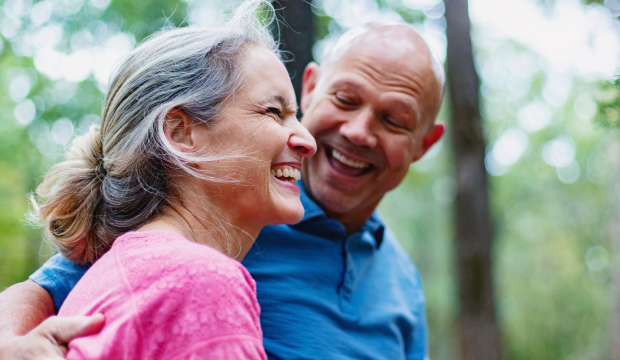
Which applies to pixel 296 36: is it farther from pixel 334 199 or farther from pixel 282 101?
pixel 282 101

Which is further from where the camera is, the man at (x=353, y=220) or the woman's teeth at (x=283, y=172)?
the man at (x=353, y=220)

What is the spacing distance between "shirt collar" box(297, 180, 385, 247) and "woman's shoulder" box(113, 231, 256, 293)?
1.06 metres

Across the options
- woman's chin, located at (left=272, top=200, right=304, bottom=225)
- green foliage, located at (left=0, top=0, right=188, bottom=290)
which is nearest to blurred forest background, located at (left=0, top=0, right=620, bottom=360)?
green foliage, located at (left=0, top=0, right=188, bottom=290)

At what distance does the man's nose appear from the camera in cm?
216

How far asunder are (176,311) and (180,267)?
92 millimetres

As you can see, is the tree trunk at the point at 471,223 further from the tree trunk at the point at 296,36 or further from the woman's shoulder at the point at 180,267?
the woman's shoulder at the point at 180,267

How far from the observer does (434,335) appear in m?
16.8

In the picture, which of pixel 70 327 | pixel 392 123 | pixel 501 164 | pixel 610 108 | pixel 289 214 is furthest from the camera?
pixel 501 164

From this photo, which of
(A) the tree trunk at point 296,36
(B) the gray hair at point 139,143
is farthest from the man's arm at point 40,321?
(A) the tree trunk at point 296,36

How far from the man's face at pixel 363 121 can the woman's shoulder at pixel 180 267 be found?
1167 millimetres

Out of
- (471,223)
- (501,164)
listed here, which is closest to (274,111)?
(471,223)

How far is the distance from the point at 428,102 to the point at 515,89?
1368 cm

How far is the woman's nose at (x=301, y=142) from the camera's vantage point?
1481mm

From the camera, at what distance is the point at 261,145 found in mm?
1397
